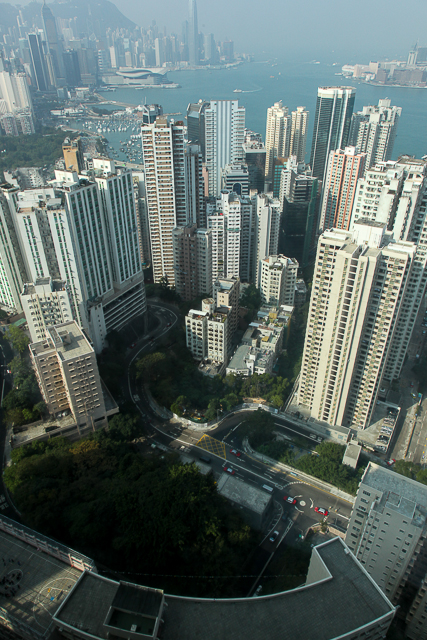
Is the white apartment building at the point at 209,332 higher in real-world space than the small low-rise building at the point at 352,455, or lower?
higher

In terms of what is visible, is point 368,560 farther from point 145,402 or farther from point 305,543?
point 145,402

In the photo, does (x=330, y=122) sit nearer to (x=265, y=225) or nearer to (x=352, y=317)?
(x=265, y=225)

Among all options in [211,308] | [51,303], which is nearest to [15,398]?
[51,303]

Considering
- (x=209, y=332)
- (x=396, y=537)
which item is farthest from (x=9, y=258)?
(x=396, y=537)

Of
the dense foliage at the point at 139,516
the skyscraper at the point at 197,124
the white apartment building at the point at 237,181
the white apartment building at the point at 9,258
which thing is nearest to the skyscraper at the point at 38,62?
the skyscraper at the point at 197,124

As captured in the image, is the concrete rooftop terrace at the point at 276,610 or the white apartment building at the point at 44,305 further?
the white apartment building at the point at 44,305

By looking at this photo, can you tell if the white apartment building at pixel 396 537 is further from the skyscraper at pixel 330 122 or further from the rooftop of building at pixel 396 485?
the skyscraper at pixel 330 122

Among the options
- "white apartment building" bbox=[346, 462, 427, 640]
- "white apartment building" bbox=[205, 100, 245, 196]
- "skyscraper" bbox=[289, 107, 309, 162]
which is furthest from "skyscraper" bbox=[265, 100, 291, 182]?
"white apartment building" bbox=[346, 462, 427, 640]
